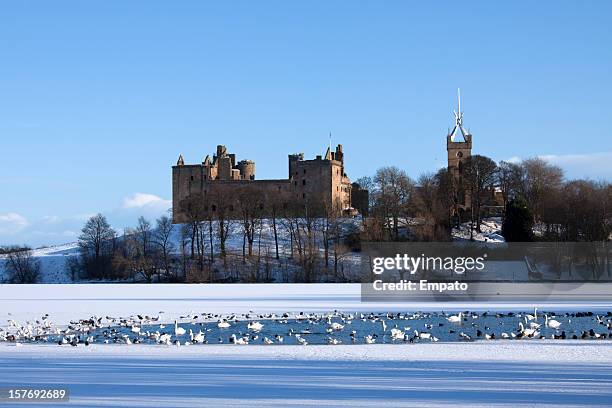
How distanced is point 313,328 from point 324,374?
783 cm

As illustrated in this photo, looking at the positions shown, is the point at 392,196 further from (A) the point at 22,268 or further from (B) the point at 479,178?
(A) the point at 22,268

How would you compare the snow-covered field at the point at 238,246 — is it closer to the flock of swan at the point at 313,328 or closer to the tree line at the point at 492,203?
the tree line at the point at 492,203

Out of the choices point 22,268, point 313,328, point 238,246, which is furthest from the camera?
point 238,246

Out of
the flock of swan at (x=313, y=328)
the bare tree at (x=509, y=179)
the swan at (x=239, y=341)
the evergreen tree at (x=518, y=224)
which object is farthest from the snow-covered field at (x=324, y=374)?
the bare tree at (x=509, y=179)

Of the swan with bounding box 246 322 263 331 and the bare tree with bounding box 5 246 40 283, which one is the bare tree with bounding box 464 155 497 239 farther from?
the swan with bounding box 246 322 263 331

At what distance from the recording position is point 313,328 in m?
19.5

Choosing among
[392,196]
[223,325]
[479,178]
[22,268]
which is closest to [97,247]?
[22,268]

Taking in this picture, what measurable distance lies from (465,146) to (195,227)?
30.4 meters

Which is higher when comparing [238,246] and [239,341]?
[238,246]

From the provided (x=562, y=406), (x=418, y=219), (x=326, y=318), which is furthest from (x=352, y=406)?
(x=418, y=219)

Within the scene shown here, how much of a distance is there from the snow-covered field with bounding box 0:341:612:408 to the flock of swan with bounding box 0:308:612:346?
1312 mm

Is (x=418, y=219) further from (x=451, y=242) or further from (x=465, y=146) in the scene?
(x=465, y=146)

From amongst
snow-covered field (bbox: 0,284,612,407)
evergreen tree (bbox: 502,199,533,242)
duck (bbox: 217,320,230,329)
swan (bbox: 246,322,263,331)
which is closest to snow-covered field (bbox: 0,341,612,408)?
snow-covered field (bbox: 0,284,612,407)

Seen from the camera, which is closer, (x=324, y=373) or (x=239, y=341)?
(x=324, y=373)
